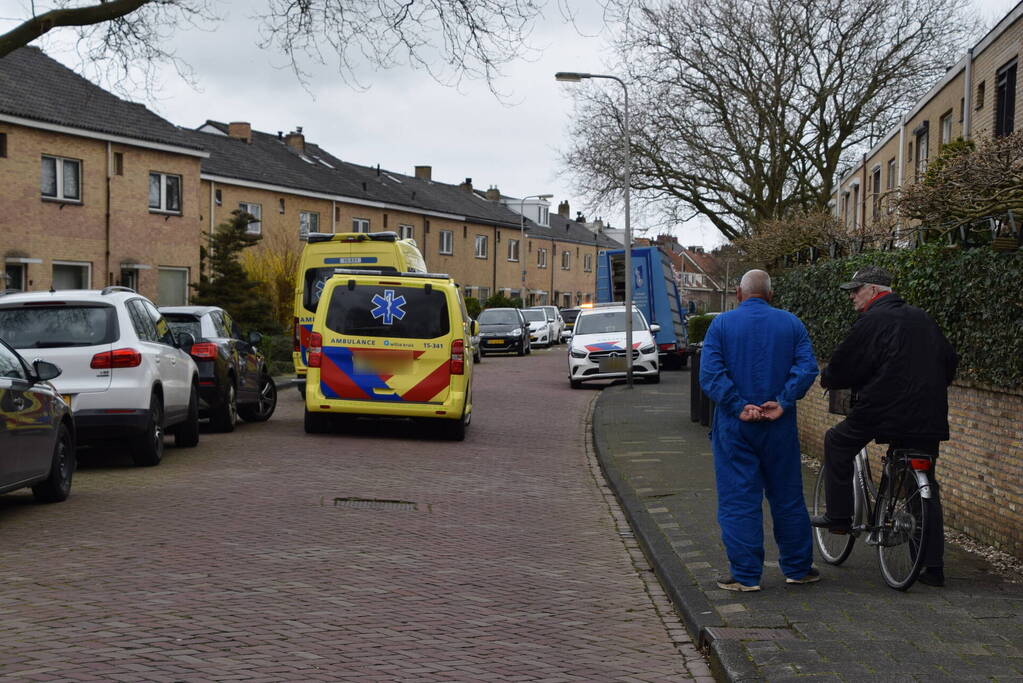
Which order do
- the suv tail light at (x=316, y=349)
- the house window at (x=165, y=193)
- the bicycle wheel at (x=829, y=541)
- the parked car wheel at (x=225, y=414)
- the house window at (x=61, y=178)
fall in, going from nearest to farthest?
the bicycle wheel at (x=829, y=541) < the suv tail light at (x=316, y=349) < the parked car wheel at (x=225, y=414) < the house window at (x=61, y=178) < the house window at (x=165, y=193)

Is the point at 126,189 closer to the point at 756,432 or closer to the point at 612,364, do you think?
the point at 612,364

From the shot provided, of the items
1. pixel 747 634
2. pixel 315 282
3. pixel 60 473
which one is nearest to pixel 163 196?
pixel 315 282

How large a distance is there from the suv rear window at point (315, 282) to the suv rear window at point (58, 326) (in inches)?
308

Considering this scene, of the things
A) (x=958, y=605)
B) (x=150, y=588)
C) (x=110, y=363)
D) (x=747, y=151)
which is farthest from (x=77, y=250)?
(x=958, y=605)

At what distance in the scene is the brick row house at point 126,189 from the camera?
96.7 feet

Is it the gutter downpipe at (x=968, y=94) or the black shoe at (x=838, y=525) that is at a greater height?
the gutter downpipe at (x=968, y=94)

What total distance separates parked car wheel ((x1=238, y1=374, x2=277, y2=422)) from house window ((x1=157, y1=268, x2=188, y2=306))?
62.1 ft

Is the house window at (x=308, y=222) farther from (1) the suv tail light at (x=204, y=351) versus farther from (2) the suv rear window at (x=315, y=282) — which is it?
(1) the suv tail light at (x=204, y=351)

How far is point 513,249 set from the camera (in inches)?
2813

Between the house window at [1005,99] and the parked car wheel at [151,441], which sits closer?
the parked car wheel at [151,441]

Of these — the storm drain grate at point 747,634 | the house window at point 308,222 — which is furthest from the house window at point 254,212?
the storm drain grate at point 747,634

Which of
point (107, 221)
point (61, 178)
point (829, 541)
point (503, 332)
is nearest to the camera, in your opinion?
point (829, 541)

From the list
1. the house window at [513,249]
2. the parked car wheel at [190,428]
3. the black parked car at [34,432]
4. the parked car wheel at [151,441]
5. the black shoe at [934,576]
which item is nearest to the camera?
the black shoe at [934,576]

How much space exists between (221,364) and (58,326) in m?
3.86
